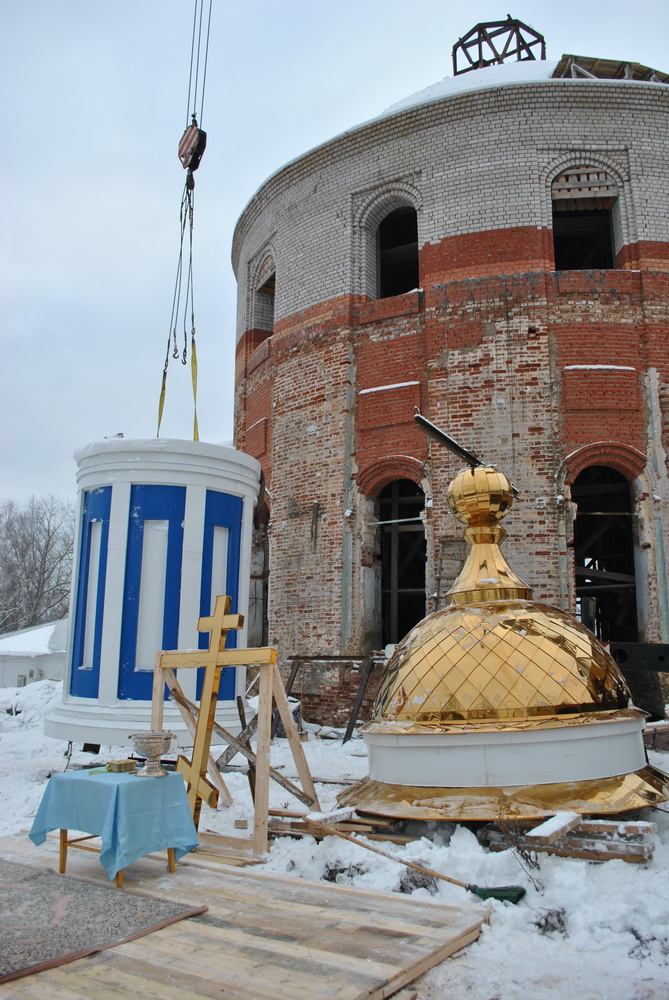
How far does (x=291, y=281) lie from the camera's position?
1427cm

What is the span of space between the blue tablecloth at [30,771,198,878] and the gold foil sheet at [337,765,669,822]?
1.23 meters

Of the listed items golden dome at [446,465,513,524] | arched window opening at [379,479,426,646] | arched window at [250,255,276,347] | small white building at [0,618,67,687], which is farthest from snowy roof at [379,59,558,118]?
small white building at [0,618,67,687]

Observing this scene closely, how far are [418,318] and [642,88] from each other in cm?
518

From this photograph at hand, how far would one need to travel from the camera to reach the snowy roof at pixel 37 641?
20734 mm

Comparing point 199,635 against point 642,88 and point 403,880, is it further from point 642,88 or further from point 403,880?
point 642,88

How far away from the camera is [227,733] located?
546cm

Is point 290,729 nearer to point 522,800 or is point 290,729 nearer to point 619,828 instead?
point 522,800

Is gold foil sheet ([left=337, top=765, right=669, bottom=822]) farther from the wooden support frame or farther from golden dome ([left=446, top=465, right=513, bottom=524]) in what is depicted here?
golden dome ([left=446, top=465, right=513, bottom=524])

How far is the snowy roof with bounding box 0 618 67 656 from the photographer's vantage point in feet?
68.0

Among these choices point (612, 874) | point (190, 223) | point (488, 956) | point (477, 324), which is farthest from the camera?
point (477, 324)

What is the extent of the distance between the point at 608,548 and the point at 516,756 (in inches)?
479

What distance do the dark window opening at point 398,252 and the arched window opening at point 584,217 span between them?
272 cm

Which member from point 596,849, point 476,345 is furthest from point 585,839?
point 476,345

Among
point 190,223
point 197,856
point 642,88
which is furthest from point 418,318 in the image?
point 197,856
